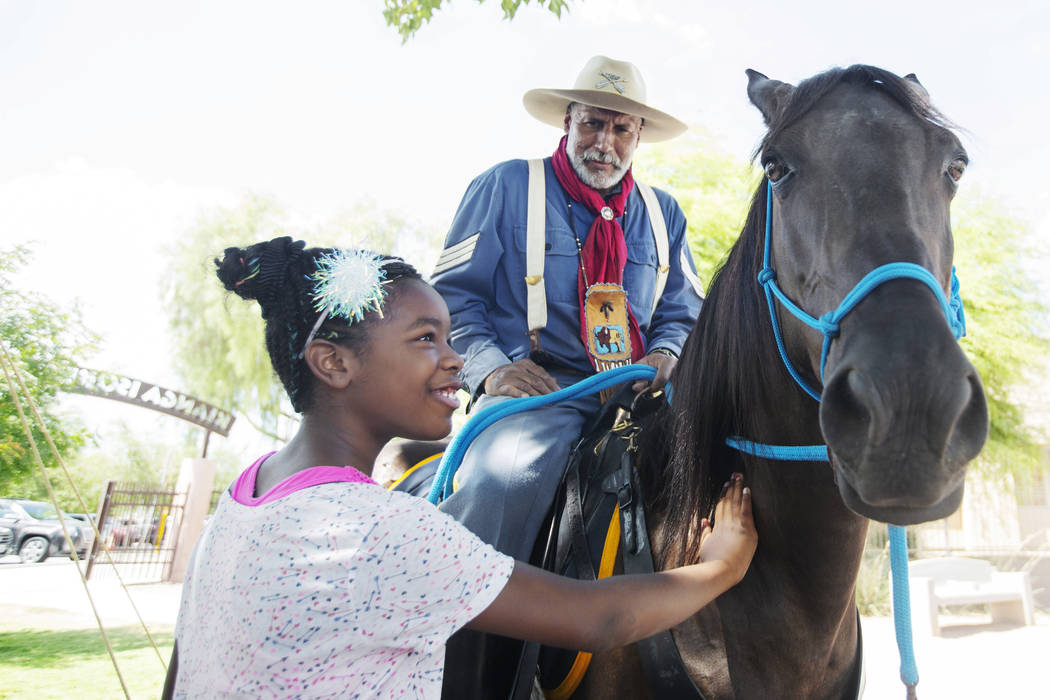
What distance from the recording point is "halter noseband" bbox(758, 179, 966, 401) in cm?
137

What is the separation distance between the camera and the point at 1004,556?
16.3 m

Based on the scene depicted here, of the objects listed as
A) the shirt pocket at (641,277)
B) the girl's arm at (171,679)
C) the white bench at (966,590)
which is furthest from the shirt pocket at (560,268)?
the white bench at (966,590)

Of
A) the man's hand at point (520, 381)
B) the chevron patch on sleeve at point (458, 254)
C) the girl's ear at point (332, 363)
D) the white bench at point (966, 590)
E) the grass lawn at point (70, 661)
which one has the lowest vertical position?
the grass lawn at point (70, 661)

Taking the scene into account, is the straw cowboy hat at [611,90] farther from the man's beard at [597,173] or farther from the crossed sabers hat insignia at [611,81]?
the man's beard at [597,173]

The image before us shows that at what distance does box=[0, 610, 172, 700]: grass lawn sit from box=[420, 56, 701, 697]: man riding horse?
5802 millimetres

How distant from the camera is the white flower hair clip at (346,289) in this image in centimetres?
165

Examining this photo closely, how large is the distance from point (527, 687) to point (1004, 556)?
18.1 m

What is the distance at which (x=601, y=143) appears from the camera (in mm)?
3150

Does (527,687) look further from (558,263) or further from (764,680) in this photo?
(558,263)

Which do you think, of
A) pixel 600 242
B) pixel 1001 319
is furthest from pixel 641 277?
pixel 1001 319

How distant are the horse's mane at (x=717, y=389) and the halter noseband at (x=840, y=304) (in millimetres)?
69

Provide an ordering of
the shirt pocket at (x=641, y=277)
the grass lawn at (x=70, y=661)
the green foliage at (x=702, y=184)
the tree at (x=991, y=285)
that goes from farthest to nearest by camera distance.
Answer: the tree at (x=991, y=285) → the green foliage at (x=702, y=184) → the grass lawn at (x=70, y=661) → the shirt pocket at (x=641, y=277)

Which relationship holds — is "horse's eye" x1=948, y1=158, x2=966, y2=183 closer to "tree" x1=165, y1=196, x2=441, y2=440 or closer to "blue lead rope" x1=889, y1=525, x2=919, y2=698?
"blue lead rope" x1=889, y1=525, x2=919, y2=698

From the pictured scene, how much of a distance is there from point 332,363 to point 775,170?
117 centimetres
